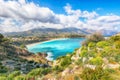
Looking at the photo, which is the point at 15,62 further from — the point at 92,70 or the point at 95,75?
the point at 95,75

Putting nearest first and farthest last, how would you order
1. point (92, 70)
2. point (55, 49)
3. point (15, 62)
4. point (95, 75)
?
point (95, 75), point (92, 70), point (15, 62), point (55, 49)

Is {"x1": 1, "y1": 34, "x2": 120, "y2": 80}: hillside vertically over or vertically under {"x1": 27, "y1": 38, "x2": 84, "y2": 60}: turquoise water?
over

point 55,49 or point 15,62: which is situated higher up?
point 15,62

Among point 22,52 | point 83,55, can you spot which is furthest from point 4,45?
point 83,55

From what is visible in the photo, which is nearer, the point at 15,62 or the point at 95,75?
the point at 95,75

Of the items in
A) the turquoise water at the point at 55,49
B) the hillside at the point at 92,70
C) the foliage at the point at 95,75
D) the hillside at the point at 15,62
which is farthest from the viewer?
the turquoise water at the point at 55,49

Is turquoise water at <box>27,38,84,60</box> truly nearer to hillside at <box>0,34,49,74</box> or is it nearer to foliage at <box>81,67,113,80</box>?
hillside at <box>0,34,49,74</box>

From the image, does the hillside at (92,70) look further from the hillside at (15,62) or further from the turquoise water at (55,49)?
the turquoise water at (55,49)

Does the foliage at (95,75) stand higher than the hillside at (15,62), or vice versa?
the foliage at (95,75)

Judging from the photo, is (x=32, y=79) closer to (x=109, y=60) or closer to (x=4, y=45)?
(x=109, y=60)

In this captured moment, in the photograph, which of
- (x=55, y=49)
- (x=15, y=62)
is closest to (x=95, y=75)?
(x=15, y=62)

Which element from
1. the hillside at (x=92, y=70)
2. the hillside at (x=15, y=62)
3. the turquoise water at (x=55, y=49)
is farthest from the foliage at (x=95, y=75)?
the turquoise water at (x=55, y=49)

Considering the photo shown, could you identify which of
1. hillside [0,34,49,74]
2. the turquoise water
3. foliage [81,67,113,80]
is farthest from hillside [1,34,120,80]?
the turquoise water

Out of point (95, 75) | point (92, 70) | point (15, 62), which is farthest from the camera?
point (15, 62)
